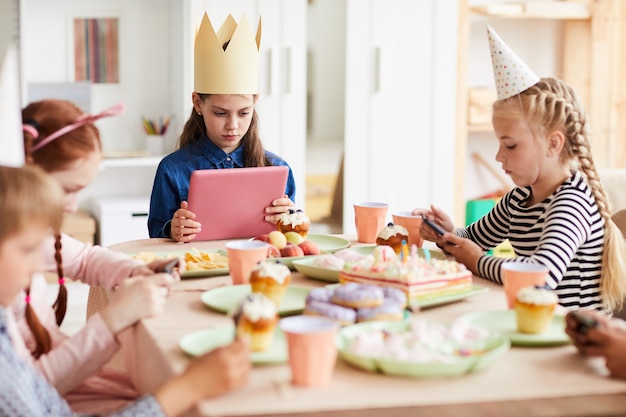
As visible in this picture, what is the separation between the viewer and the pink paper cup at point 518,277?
150cm

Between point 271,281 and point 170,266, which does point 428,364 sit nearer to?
point 271,281

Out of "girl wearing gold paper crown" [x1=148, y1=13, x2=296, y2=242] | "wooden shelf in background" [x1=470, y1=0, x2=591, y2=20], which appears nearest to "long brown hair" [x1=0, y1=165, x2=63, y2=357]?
"girl wearing gold paper crown" [x1=148, y1=13, x2=296, y2=242]

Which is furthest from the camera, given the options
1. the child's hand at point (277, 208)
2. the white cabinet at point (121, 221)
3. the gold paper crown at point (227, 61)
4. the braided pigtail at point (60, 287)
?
the white cabinet at point (121, 221)

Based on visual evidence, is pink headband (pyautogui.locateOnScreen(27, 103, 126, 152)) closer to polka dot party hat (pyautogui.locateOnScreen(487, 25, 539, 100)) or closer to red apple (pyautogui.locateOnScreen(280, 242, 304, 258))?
red apple (pyautogui.locateOnScreen(280, 242, 304, 258))

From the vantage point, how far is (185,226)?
2107mm

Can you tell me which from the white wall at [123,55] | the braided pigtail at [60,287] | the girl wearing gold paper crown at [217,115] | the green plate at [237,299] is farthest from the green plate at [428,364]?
the white wall at [123,55]

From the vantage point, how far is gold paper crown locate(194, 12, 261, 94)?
2420mm

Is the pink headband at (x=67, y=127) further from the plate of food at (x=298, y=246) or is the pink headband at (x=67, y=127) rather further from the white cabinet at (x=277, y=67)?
the white cabinet at (x=277, y=67)

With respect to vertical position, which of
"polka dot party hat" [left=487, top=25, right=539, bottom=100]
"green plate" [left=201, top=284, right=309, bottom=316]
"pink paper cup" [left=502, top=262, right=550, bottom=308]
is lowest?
"green plate" [left=201, top=284, right=309, bottom=316]

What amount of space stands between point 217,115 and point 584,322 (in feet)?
4.68

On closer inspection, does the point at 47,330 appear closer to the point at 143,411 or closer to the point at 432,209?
the point at 143,411

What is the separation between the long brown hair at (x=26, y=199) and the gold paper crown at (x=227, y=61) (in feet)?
3.90

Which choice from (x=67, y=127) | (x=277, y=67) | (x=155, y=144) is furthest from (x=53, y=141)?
(x=155, y=144)

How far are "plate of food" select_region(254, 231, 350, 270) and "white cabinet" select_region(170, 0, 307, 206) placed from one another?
1782 mm
